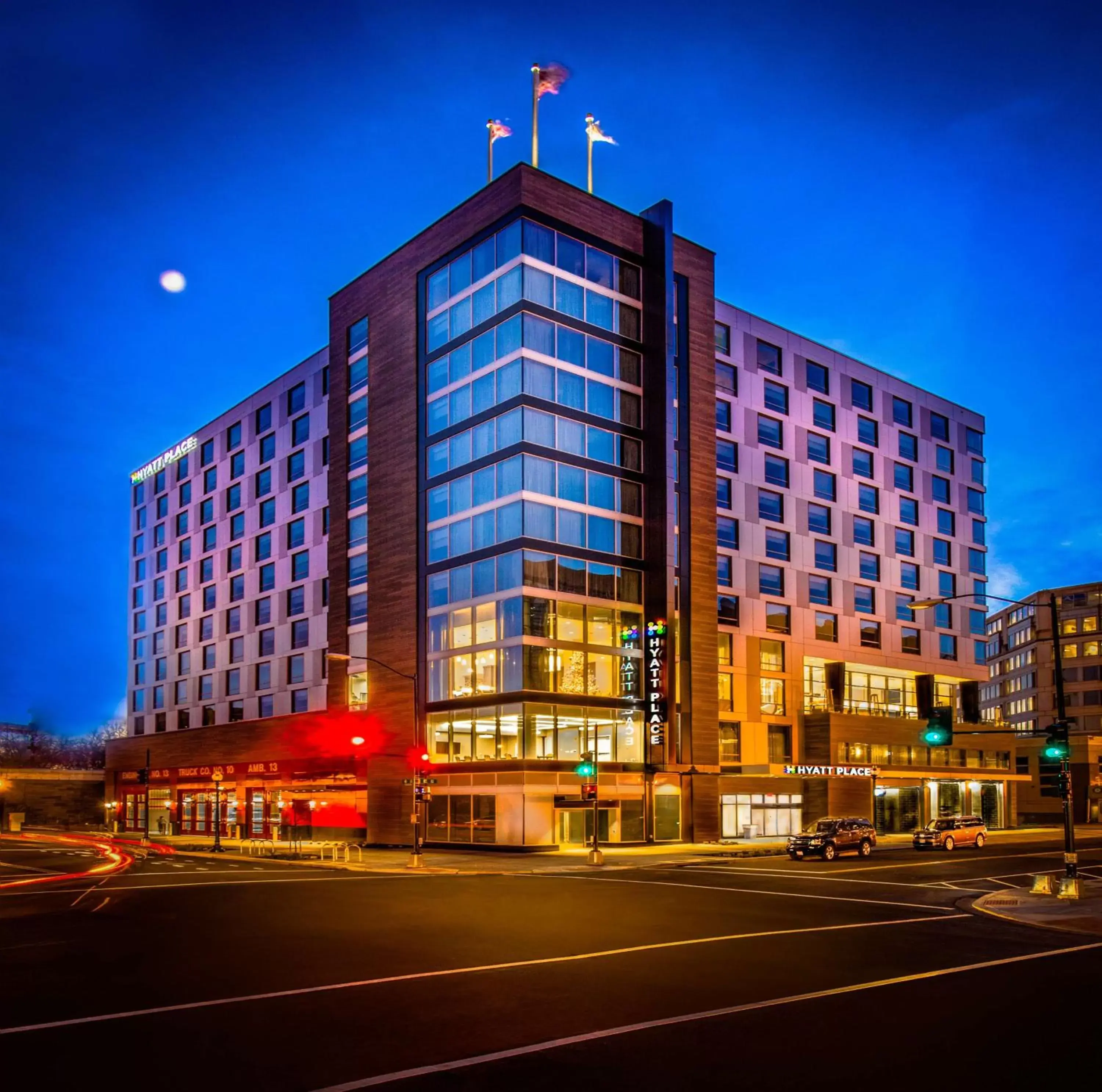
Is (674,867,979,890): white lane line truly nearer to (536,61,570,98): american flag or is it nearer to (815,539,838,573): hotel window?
(815,539,838,573): hotel window

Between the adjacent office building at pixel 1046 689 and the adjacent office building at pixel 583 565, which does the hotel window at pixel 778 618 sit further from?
the adjacent office building at pixel 1046 689

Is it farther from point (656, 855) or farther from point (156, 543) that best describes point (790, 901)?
point (156, 543)

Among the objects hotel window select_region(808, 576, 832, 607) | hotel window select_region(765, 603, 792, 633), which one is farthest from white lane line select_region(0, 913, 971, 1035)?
hotel window select_region(808, 576, 832, 607)

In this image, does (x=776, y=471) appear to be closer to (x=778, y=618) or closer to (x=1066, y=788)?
(x=778, y=618)

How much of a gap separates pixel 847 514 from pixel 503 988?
62519 mm

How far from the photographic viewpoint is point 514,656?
2105 inches

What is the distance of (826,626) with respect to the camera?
71.5m

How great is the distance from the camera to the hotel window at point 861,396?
7575 cm

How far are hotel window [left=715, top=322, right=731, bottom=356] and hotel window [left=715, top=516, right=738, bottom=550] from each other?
33.5ft

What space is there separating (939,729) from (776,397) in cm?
3697

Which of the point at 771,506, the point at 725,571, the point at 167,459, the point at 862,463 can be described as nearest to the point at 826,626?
the point at 771,506

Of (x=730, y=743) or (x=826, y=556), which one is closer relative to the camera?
(x=730, y=743)

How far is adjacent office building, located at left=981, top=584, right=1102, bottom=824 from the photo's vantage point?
105 m

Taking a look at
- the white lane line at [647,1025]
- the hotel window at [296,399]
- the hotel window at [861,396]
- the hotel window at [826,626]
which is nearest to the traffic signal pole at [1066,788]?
the white lane line at [647,1025]
